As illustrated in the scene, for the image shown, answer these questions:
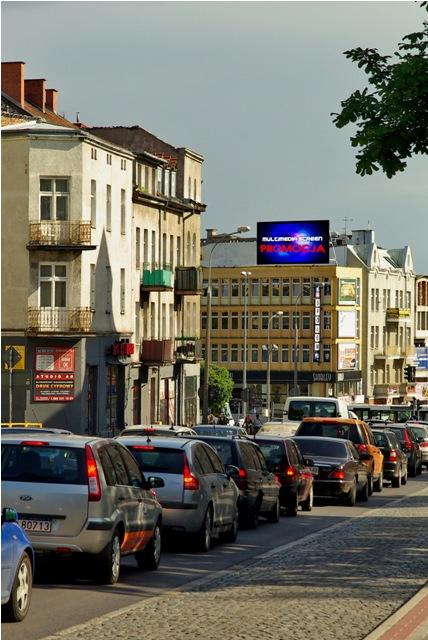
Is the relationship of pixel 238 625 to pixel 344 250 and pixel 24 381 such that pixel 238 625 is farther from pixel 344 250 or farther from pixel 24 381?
pixel 344 250

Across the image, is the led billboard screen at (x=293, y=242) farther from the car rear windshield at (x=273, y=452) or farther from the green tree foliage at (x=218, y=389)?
the car rear windshield at (x=273, y=452)

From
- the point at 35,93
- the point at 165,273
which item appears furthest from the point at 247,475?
the point at 35,93

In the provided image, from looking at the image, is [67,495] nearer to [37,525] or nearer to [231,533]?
[37,525]

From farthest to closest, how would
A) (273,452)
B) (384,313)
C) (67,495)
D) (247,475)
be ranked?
(384,313), (273,452), (247,475), (67,495)

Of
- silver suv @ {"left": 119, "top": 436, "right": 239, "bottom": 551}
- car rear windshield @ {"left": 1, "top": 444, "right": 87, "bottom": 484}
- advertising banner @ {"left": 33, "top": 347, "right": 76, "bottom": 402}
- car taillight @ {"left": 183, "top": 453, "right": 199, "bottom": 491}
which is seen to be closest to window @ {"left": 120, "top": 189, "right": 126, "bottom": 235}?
advertising banner @ {"left": 33, "top": 347, "right": 76, "bottom": 402}

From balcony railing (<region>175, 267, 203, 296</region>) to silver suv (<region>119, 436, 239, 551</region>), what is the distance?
56467mm

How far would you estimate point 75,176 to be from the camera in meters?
62.1

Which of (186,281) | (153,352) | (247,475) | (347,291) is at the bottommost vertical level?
(247,475)

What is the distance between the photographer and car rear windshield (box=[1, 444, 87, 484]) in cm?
1681

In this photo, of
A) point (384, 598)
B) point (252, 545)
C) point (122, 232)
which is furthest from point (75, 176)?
point (384, 598)

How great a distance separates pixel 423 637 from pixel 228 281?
126377 mm

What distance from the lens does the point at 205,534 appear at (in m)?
22.0

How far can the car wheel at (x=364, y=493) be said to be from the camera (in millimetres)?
37056

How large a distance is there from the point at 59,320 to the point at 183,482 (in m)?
40.2
